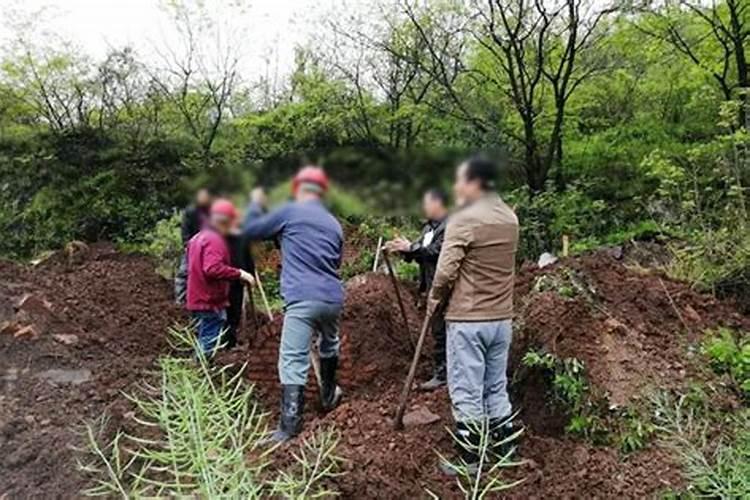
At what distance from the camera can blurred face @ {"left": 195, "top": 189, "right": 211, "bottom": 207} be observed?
2709 millimetres

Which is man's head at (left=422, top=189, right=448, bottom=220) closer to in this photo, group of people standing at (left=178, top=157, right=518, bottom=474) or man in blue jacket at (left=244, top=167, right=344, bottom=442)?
group of people standing at (left=178, top=157, right=518, bottom=474)

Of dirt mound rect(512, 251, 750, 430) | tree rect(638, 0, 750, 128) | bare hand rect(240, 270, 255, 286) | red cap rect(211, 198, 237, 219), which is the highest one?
tree rect(638, 0, 750, 128)

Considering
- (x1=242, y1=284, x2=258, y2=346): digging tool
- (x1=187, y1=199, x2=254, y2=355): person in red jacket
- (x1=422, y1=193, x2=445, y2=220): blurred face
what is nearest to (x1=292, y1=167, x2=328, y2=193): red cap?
(x1=422, y1=193, x2=445, y2=220): blurred face

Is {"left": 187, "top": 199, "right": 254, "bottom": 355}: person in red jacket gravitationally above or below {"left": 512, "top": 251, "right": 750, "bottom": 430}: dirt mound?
above

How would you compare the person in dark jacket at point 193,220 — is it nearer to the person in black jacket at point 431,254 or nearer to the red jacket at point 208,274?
the red jacket at point 208,274

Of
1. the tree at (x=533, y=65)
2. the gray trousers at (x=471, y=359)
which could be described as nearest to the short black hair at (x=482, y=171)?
the gray trousers at (x=471, y=359)

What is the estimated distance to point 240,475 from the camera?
961 millimetres

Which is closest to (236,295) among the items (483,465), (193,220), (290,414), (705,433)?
(193,220)

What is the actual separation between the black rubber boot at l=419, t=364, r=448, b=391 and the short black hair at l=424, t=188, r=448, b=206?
6.57ft

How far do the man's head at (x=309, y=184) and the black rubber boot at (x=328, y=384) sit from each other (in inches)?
63.4

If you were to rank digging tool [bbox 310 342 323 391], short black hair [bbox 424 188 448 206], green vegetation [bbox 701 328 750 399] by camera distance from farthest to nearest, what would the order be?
digging tool [bbox 310 342 323 391] → green vegetation [bbox 701 328 750 399] → short black hair [bbox 424 188 448 206]

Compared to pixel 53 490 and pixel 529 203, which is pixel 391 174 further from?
pixel 529 203

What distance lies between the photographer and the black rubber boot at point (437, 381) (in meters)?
4.64

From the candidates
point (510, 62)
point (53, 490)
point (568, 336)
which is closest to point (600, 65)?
point (510, 62)
